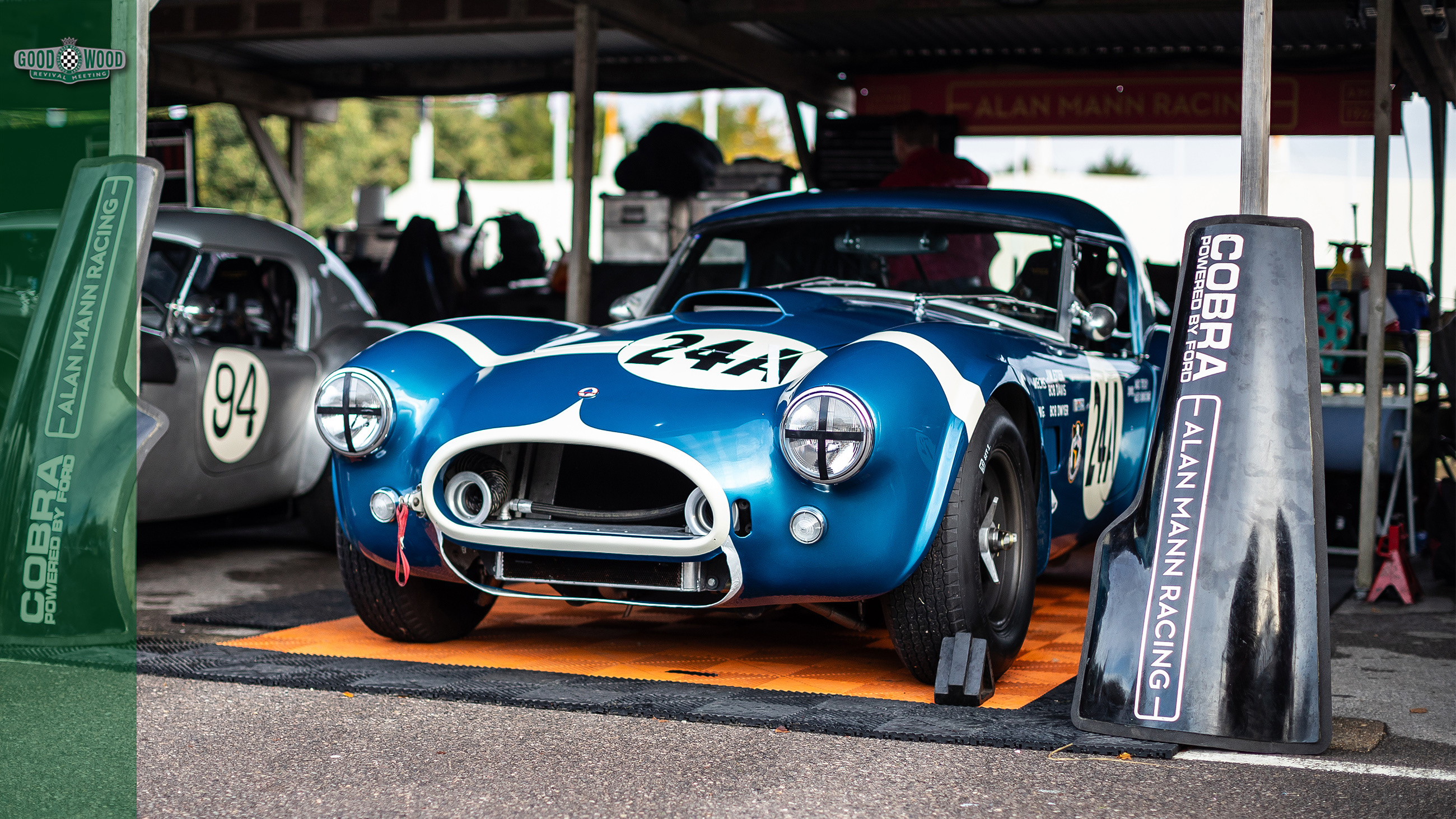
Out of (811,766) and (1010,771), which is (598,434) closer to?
(811,766)

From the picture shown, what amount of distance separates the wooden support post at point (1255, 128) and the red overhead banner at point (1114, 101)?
796cm

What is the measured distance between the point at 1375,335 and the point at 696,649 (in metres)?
3.00

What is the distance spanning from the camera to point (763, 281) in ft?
17.4

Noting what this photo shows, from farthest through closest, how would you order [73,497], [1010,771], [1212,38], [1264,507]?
[1212,38]
[73,497]
[1264,507]
[1010,771]

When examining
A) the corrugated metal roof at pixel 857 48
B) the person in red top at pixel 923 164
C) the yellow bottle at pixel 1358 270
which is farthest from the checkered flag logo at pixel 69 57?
the yellow bottle at pixel 1358 270

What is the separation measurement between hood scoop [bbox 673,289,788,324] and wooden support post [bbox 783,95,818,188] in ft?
20.5

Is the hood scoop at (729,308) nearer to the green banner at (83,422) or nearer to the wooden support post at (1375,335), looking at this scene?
the green banner at (83,422)

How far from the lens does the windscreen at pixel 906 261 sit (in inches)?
197

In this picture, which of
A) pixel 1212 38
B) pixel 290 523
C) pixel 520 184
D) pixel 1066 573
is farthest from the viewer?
pixel 520 184

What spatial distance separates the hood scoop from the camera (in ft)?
14.0

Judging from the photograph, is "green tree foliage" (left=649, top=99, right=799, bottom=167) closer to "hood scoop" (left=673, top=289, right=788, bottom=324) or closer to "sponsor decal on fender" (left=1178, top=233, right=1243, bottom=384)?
"hood scoop" (left=673, top=289, right=788, bottom=324)

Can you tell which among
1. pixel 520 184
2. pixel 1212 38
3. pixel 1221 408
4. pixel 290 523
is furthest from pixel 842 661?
pixel 520 184

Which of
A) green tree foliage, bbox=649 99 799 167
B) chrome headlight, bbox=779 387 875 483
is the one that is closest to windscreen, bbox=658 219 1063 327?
chrome headlight, bbox=779 387 875 483

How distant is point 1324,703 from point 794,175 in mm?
6919
